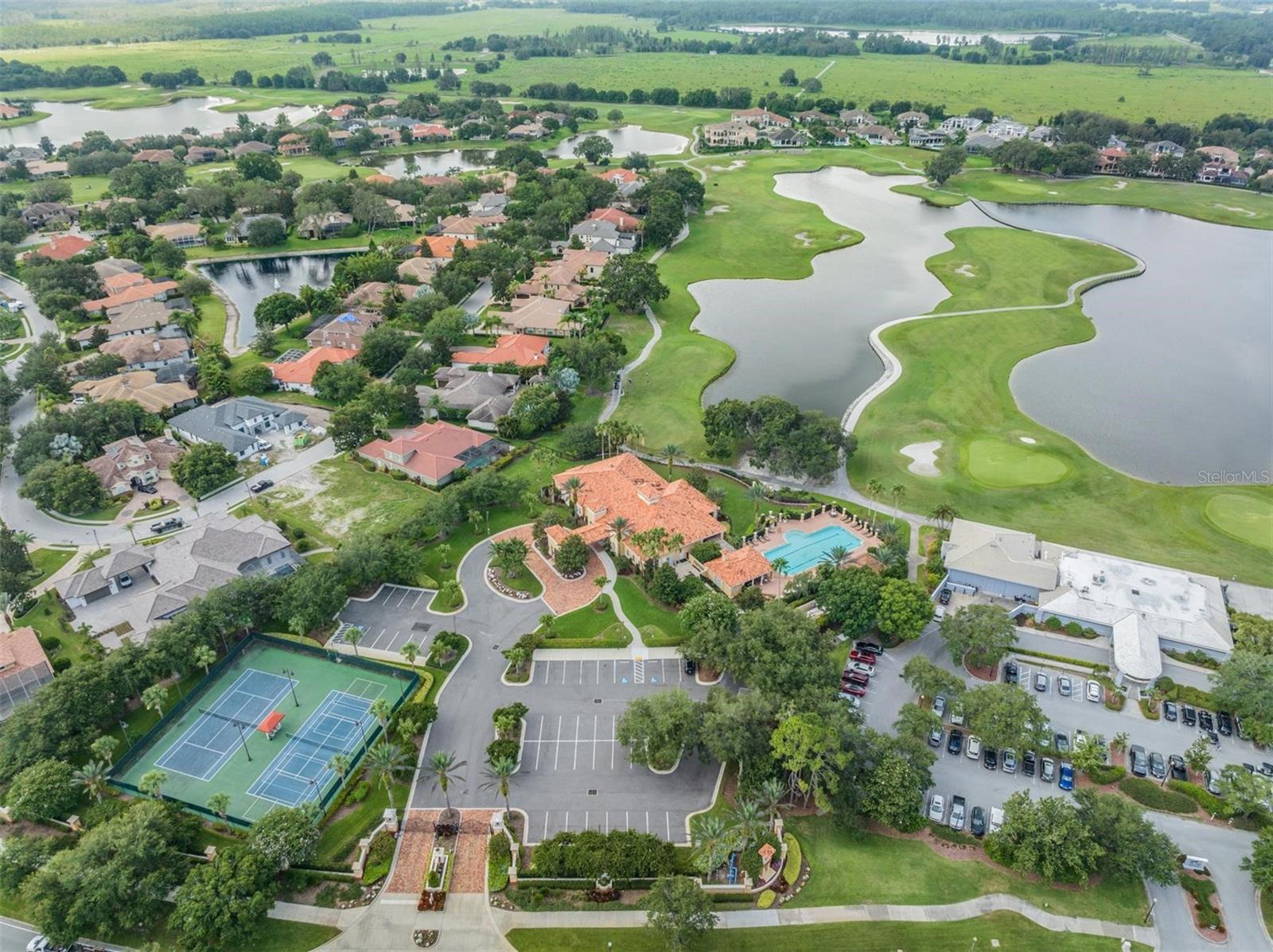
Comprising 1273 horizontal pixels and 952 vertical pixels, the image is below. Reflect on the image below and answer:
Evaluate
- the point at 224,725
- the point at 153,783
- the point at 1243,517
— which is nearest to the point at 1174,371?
the point at 1243,517

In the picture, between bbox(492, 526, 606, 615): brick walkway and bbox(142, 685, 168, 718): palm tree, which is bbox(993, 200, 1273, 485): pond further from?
bbox(142, 685, 168, 718): palm tree

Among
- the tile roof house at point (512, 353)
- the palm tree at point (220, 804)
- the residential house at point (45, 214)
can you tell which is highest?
→ the residential house at point (45, 214)

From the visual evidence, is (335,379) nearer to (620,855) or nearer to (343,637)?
(343,637)

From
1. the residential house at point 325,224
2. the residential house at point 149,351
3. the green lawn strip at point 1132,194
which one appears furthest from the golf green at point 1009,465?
the residential house at point 325,224

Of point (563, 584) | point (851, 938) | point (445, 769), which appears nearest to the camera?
point (851, 938)

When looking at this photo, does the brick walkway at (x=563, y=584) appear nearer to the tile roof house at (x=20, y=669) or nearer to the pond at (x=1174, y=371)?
the tile roof house at (x=20, y=669)

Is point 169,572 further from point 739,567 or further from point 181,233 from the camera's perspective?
point 181,233
